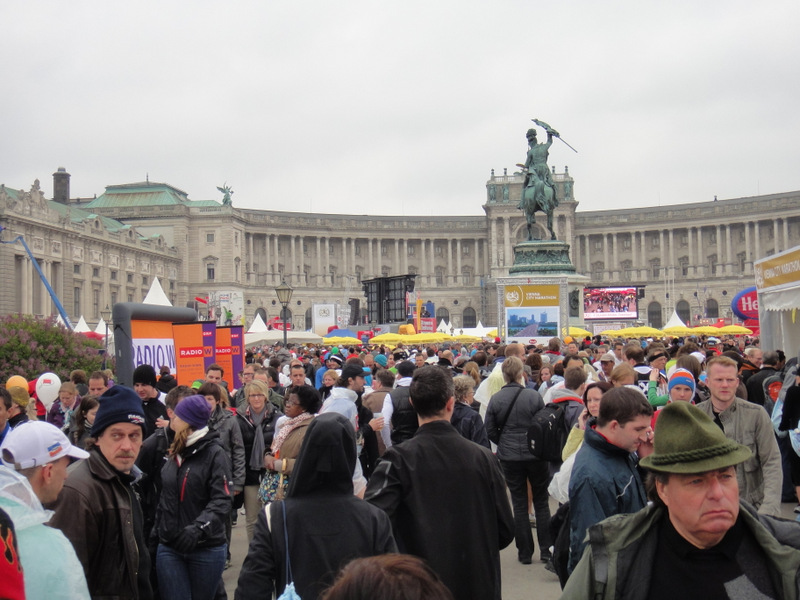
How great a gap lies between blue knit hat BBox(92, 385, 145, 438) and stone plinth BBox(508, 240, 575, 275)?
3056cm

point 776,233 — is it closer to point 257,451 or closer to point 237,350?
point 237,350

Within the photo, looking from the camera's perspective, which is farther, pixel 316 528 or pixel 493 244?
pixel 493 244

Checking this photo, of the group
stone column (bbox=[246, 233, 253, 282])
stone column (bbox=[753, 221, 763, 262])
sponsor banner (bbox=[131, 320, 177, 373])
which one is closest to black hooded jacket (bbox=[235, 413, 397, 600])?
sponsor banner (bbox=[131, 320, 177, 373])

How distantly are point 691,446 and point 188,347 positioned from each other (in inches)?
434

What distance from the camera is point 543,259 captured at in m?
34.9

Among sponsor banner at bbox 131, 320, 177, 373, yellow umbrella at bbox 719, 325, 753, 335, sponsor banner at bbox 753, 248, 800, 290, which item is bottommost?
yellow umbrella at bbox 719, 325, 753, 335

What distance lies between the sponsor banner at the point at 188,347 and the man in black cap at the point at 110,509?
333 inches

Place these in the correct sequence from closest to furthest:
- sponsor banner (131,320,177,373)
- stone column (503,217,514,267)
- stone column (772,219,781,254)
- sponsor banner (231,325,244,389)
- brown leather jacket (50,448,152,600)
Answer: brown leather jacket (50,448,152,600) → sponsor banner (131,320,177,373) → sponsor banner (231,325,244,389) → stone column (772,219,781,254) → stone column (503,217,514,267)

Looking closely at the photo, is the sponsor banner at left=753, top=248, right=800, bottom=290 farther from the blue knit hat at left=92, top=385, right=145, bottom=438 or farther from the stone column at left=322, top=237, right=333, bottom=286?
the stone column at left=322, top=237, right=333, bottom=286

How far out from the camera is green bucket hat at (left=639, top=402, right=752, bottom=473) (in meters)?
Result: 2.56

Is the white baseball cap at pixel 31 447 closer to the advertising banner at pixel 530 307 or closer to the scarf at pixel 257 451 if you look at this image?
the scarf at pixel 257 451

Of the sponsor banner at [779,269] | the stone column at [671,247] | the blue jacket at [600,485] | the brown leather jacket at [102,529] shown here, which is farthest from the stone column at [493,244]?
the brown leather jacket at [102,529]

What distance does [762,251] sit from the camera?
8069 cm

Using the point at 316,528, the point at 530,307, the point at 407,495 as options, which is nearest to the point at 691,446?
the point at 316,528
